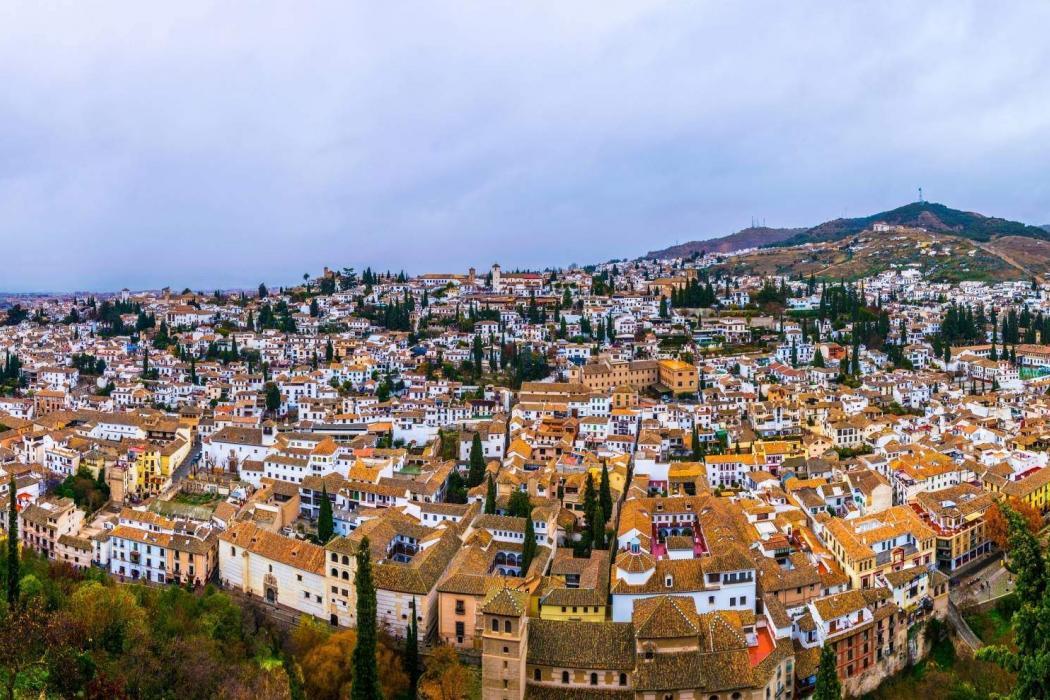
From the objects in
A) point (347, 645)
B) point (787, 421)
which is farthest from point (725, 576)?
point (787, 421)

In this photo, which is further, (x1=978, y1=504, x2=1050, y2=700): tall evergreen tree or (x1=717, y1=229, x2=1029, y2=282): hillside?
(x1=717, y1=229, x2=1029, y2=282): hillside

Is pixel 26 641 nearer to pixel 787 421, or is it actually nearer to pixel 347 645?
pixel 347 645

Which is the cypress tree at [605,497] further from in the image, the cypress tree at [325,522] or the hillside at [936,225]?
the hillside at [936,225]

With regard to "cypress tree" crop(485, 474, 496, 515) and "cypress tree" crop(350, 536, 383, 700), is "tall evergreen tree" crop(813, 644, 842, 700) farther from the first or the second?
"cypress tree" crop(485, 474, 496, 515)

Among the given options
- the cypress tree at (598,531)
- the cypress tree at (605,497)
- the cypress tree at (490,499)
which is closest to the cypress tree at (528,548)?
the cypress tree at (598,531)

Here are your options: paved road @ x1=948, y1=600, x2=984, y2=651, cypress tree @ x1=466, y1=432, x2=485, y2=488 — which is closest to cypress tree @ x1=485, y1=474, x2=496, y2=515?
cypress tree @ x1=466, y1=432, x2=485, y2=488

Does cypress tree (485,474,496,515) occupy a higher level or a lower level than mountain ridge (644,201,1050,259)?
lower

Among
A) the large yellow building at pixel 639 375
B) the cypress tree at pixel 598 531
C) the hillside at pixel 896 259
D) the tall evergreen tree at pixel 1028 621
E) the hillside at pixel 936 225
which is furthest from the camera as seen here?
the hillside at pixel 936 225
